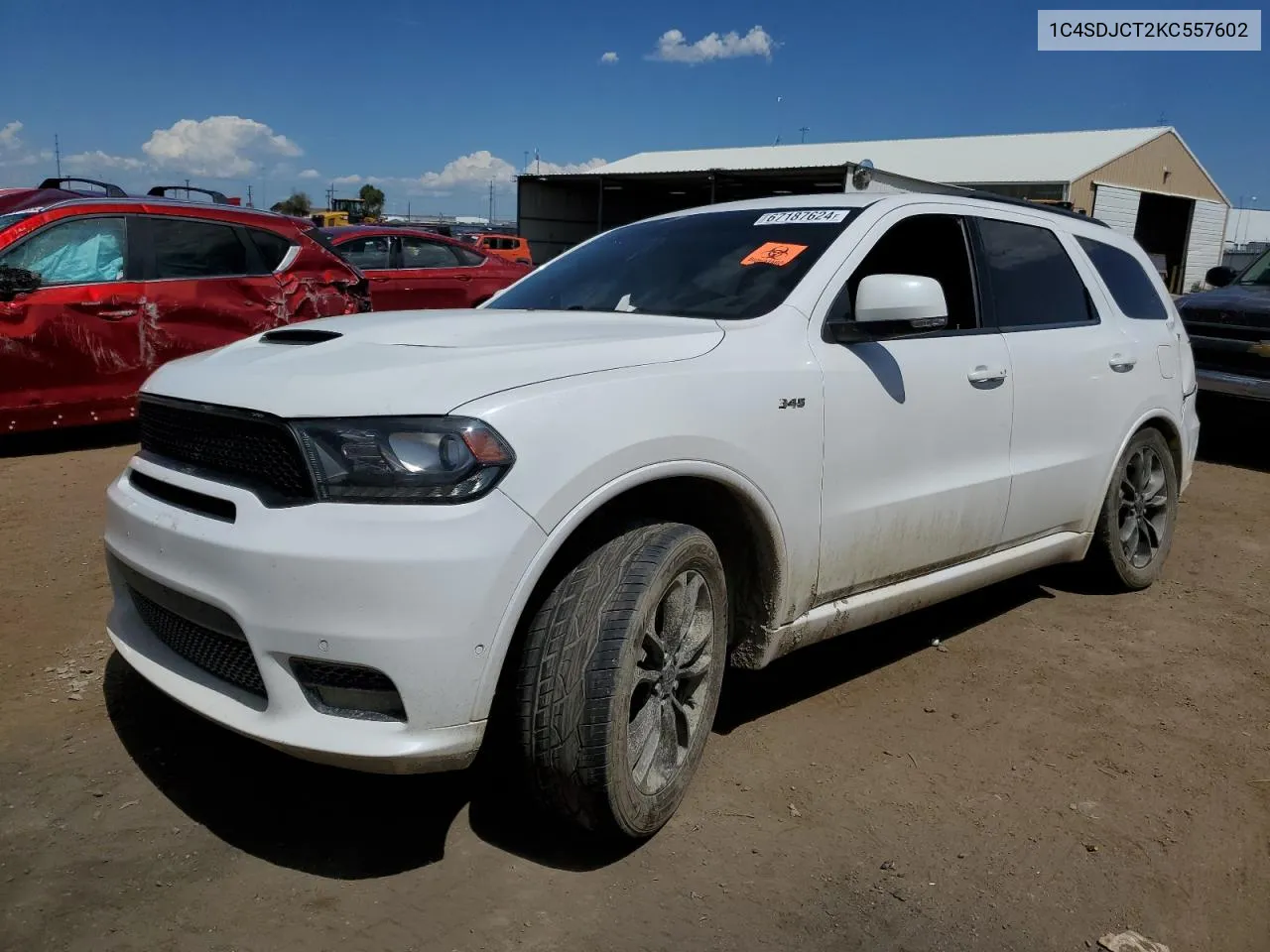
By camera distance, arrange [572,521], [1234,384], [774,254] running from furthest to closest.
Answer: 1. [1234,384]
2. [774,254]
3. [572,521]

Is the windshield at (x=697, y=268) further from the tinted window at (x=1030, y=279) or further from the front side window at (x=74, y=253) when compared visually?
the front side window at (x=74, y=253)

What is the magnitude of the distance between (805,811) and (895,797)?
0.30 meters

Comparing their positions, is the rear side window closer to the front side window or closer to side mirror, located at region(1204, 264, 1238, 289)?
side mirror, located at region(1204, 264, 1238, 289)

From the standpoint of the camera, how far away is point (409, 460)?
2273 mm

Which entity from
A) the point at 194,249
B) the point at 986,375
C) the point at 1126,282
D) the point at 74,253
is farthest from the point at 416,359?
the point at 194,249

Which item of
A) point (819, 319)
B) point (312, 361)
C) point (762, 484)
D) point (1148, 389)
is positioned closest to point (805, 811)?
point (762, 484)

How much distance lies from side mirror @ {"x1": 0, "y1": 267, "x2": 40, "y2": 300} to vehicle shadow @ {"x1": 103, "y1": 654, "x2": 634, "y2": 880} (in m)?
4.43

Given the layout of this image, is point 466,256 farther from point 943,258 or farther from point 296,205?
point 296,205

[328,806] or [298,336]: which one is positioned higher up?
[298,336]

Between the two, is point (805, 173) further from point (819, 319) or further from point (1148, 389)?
point (819, 319)

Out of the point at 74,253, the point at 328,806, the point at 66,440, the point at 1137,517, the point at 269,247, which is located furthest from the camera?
the point at 269,247

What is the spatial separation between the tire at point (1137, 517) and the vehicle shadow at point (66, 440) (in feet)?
20.9

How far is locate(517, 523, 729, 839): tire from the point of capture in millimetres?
2438

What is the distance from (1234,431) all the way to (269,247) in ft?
28.2
